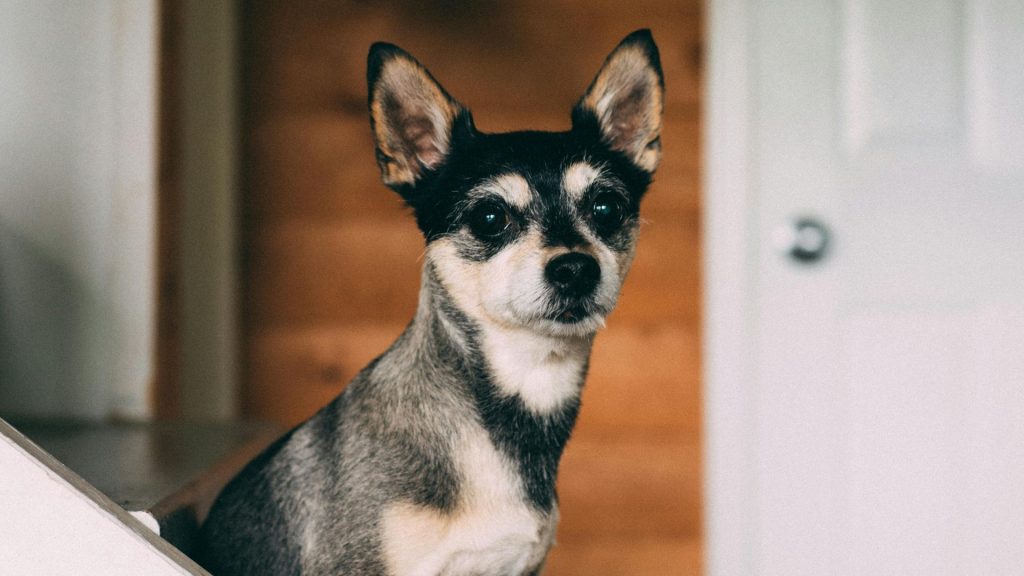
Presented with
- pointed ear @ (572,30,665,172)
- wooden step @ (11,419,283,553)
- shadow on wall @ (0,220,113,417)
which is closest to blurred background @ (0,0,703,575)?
shadow on wall @ (0,220,113,417)

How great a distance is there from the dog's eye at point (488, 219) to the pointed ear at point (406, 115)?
0.04m

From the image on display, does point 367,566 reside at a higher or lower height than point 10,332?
lower

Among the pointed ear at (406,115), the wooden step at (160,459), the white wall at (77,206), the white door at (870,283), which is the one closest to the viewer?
the pointed ear at (406,115)

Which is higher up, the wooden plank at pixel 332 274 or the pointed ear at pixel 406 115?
the pointed ear at pixel 406 115

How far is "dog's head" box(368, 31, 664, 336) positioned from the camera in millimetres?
513

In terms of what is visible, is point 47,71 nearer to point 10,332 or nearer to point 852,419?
point 10,332

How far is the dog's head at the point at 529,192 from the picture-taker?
1.68 feet

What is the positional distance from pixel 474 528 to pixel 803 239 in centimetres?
101

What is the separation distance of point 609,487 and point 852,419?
45 cm

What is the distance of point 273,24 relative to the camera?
1.39 meters

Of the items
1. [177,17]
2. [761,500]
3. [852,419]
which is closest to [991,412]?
[852,419]

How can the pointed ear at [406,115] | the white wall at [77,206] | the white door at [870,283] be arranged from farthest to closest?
1. the white door at [870,283]
2. the white wall at [77,206]
3. the pointed ear at [406,115]

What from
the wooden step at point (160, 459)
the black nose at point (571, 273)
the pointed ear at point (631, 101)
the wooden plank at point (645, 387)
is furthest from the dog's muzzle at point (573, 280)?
the wooden plank at point (645, 387)

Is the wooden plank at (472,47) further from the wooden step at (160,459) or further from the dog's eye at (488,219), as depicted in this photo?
the dog's eye at (488,219)
